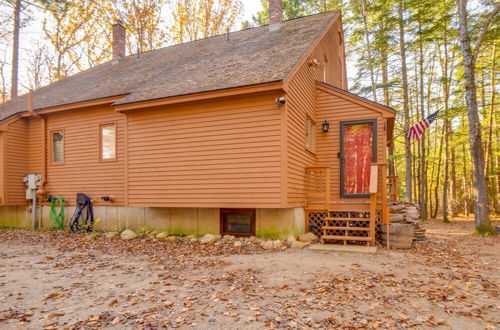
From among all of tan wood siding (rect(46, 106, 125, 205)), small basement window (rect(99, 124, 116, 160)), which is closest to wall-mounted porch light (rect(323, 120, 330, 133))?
tan wood siding (rect(46, 106, 125, 205))

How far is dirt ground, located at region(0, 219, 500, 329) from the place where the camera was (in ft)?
10.5

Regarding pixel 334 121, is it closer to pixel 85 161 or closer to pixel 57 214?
pixel 85 161

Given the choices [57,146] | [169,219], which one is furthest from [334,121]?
[57,146]

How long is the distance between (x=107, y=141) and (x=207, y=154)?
4.15 m

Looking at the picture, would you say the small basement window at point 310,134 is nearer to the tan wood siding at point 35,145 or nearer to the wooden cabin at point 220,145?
the wooden cabin at point 220,145

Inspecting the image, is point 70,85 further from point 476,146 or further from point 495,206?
point 495,206

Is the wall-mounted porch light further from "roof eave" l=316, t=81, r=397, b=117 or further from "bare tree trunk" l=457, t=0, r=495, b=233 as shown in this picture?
"bare tree trunk" l=457, t=0, r=495, b=233

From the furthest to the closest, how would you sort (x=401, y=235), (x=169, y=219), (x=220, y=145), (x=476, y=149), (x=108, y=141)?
(x=108, y=141), (x=476, y=149), (x=169, y=219), (x=220, y=145), (x=401, y=235)

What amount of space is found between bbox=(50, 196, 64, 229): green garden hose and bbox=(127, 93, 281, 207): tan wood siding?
11.1 ft

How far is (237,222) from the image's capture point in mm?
7824

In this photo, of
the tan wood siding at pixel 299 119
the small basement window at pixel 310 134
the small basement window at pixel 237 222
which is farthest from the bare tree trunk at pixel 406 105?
the small basement window at pixel 237 222

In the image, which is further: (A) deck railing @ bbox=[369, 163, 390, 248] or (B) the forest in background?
(B) the forest in background

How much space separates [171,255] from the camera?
6.26 m

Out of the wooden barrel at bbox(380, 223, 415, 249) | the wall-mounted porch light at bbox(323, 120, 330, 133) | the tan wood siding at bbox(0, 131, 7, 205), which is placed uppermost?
the wall-mounted porch light at bbox(323, 120, 330, 133)
